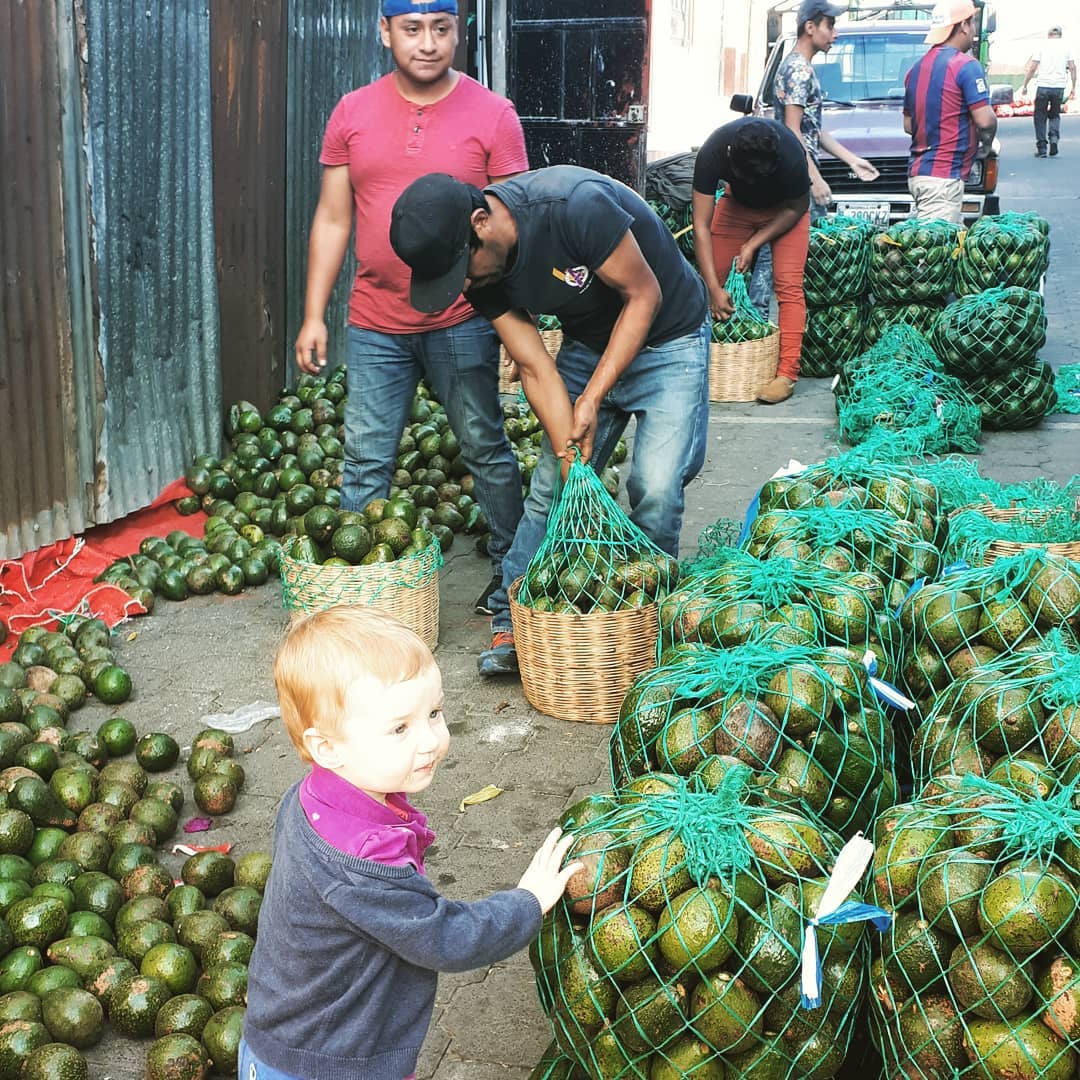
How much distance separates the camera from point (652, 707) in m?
3.36

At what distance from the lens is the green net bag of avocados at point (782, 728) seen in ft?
10.3

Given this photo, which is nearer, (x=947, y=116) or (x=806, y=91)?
(x=947, y=116)

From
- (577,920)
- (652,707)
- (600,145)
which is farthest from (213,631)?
(600,145)

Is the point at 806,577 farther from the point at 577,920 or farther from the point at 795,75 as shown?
the point at 795,75

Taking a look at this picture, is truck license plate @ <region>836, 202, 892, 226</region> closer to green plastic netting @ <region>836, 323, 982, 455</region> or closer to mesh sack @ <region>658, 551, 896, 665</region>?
green plastic netting @ <region>836, 323, 982, 455</region>

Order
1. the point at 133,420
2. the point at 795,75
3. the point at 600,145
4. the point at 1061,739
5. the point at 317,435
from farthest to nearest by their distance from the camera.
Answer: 1. the point at 600,145
2. the point at 795,75
3. the point at 317,435
4. the point at 133,420
5. the point at 1061,739

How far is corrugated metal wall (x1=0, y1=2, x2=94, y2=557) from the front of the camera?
6188 millimetres

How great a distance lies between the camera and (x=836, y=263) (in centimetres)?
1025

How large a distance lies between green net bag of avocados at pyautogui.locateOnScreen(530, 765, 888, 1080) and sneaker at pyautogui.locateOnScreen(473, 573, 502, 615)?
11.2 feet

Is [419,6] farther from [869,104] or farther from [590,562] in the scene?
[869,104]

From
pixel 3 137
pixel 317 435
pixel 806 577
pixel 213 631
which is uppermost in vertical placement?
pixel 3 137

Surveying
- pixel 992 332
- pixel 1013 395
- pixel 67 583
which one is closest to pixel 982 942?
pixel 67 583

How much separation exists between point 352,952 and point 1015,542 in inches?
118

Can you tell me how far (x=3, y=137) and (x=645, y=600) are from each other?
3.72 m
